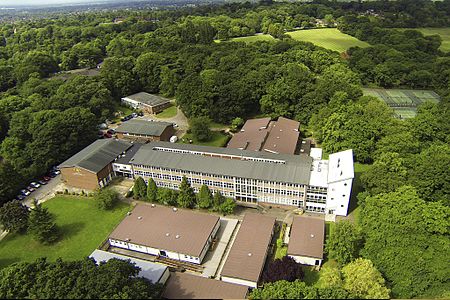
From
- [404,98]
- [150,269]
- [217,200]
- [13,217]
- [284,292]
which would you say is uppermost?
[284,292]

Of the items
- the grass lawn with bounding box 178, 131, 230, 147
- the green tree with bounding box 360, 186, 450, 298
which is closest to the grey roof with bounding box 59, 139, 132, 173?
the grass lawn with bounding box 178, 131, 230, 147

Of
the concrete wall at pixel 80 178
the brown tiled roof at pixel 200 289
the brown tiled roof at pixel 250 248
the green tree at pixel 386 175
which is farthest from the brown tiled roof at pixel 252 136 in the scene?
the brown tiled roof at pixel 200 289

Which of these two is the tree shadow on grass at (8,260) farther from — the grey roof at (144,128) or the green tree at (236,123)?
the green tree at (236,123)

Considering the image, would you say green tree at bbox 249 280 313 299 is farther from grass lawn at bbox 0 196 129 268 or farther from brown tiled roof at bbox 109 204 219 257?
grass lawn at bbox 0 196 129 268

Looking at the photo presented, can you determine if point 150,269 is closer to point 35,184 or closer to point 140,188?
point 140,188

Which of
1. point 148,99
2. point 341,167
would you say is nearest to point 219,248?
point 341,167
